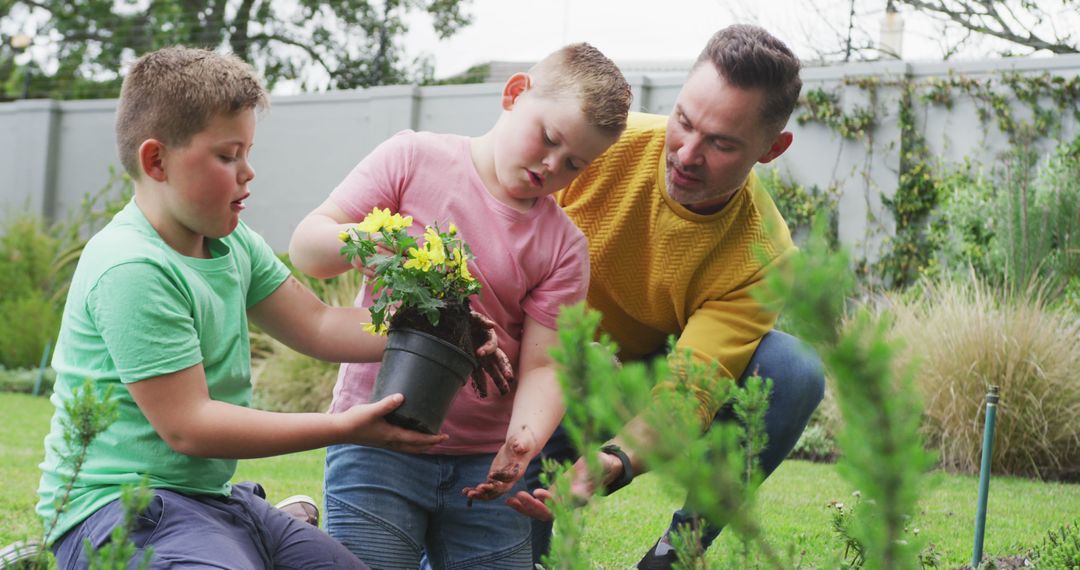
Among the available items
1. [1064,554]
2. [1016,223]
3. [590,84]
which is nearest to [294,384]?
[1016,223]

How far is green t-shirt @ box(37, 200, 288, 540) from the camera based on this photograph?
212 centimetres

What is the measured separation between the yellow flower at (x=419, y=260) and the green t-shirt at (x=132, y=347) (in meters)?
0.46

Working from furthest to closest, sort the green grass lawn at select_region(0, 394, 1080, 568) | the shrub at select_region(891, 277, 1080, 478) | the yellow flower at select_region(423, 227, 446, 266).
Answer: the shrub at select_region(891, 277, 1080, 478) → the green grass lawn at select_region(0, 394, 1080, 568) → the yellow flower at select_region(423, 227, 446, 266)

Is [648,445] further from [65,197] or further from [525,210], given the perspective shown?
[65,197]

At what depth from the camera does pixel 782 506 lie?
5.10m

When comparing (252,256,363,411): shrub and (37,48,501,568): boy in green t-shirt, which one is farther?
(252,256,363,411): shrub

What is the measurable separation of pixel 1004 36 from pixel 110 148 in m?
12.0

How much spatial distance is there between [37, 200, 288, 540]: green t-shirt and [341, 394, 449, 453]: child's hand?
34 cm

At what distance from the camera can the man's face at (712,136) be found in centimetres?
301

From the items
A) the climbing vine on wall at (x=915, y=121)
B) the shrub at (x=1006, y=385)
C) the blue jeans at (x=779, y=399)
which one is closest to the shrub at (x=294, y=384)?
the shrub at (x=1006, y=385)

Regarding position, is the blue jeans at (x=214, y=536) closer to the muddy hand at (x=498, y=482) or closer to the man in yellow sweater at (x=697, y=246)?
the muddy hand at (x=498, y=482)

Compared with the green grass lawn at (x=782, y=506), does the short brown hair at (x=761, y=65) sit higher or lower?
higher

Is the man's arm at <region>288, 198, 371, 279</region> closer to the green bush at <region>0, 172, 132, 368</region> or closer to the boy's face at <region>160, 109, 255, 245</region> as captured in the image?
the boy's face at <region>160, 109, 255, 245</region>

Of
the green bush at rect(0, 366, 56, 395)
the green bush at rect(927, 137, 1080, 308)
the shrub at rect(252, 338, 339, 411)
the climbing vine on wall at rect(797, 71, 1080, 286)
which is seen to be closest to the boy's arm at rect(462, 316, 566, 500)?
the shrub at rect(252, 338, 339, 411)
